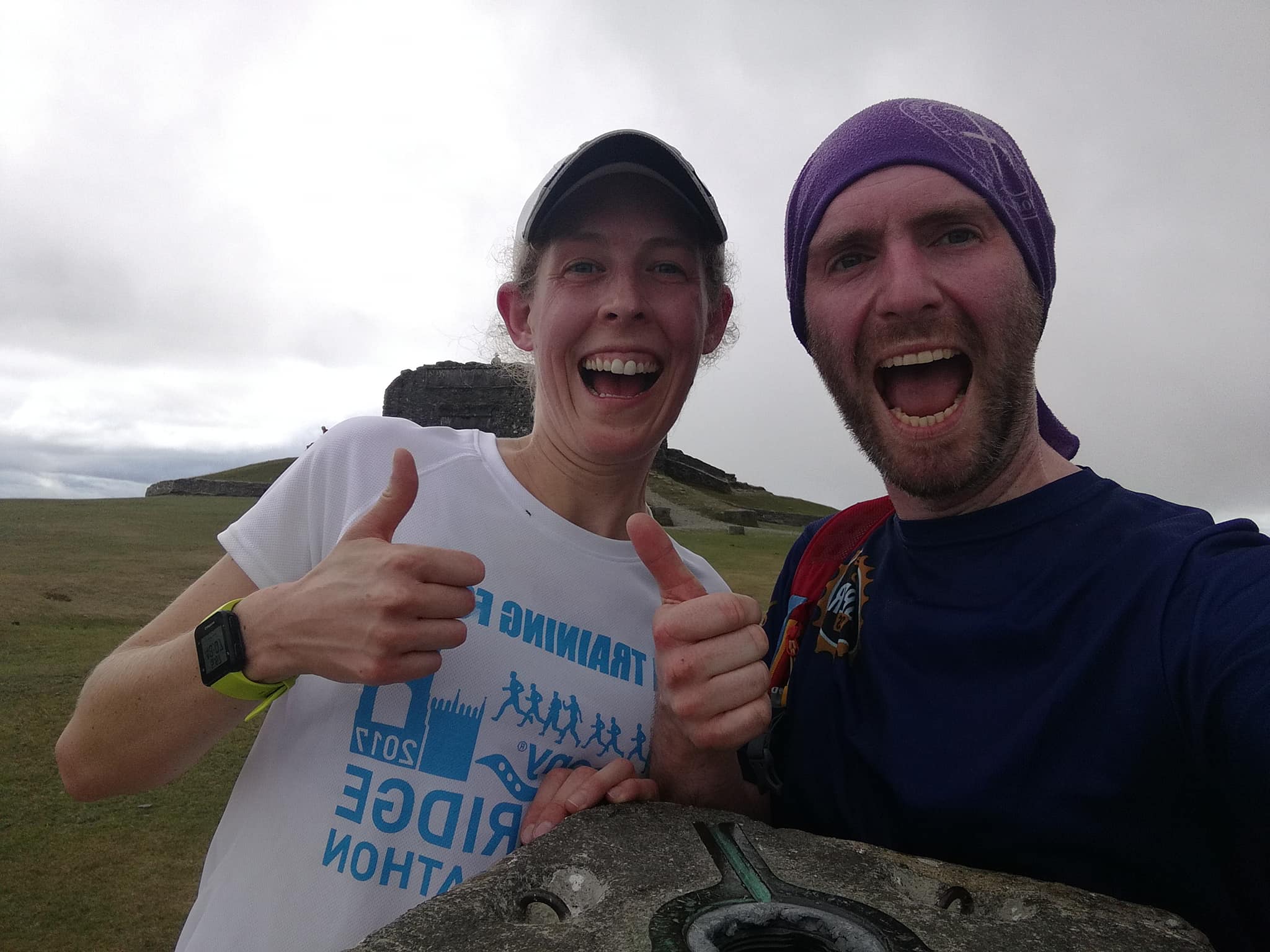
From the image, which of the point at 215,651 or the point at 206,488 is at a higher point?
the point at 206,488

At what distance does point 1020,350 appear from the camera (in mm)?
1791

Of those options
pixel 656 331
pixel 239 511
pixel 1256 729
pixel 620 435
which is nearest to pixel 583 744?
pixel 620 435

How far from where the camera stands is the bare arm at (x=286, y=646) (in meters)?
1.40

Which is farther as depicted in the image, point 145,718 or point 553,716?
point 553,716

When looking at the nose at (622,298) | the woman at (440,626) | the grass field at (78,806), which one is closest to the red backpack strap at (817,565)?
the woman at (440,626)

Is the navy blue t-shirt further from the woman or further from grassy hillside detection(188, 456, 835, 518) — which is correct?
grassy hillside detection(188, 456, 835, 518)

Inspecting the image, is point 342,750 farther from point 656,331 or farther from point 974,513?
point 974,513

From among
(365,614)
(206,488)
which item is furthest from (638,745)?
(206,488)

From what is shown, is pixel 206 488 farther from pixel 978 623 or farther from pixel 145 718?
pixel 978 623

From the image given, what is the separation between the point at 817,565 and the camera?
Result: 2.18 m

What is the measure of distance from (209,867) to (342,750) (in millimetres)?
357

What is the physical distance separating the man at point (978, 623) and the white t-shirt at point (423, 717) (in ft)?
0.74

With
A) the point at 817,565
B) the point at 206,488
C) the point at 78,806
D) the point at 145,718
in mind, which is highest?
the point at 206,488

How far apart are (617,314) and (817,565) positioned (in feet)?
2.77
